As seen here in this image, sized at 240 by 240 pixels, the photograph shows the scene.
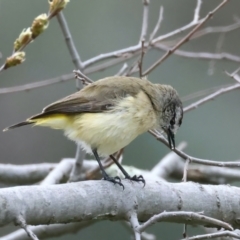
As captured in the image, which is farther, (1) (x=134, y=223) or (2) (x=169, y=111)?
(2) (x=169, y=111)

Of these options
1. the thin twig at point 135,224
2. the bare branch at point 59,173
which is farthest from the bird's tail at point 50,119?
the thin twig at point 135,224

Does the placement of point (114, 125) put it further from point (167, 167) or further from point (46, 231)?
point (167, 167)

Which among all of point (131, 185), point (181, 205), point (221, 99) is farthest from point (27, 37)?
point (221, 99)

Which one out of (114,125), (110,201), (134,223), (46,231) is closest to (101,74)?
(46,231)

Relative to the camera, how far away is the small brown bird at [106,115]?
3.29 m

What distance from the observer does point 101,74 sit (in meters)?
7.03

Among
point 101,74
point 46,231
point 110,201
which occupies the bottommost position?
point 46,231

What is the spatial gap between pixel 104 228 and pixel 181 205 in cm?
347

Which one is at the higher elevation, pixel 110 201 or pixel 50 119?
pixel 50 119

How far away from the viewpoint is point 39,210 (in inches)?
87.4

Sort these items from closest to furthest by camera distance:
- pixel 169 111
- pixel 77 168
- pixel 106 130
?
pixel 106 130 < pixel 169 111 < pixel 77 168

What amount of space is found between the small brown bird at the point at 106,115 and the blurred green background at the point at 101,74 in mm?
2941

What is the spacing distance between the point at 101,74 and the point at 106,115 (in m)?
3.72

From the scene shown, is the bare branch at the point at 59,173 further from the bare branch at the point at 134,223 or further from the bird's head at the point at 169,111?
the bare branch at the point at 134,223
